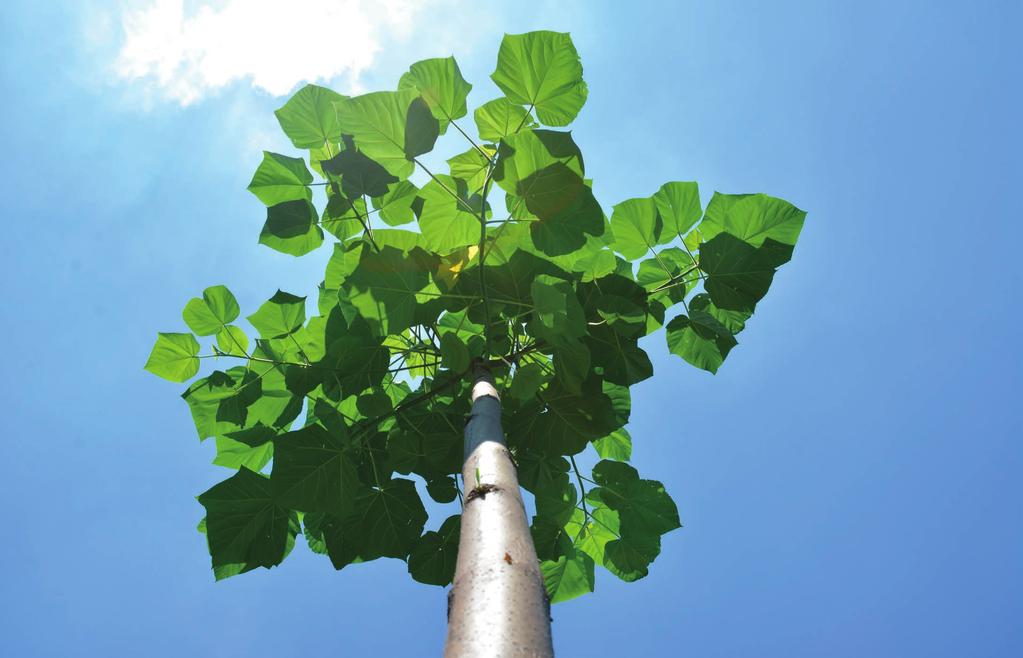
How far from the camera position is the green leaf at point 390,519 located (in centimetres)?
238

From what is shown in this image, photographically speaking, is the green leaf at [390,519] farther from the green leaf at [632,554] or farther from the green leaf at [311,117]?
the green leaf at [311,117]

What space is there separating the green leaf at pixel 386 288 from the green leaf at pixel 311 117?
1.84 feet

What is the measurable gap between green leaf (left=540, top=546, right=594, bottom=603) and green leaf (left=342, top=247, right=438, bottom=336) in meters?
1.46

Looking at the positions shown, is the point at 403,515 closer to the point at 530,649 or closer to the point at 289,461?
the point at 289,461

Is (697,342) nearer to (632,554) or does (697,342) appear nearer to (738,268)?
(738,268)

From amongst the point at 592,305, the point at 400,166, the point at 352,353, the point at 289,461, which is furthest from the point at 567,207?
the point at 289,461

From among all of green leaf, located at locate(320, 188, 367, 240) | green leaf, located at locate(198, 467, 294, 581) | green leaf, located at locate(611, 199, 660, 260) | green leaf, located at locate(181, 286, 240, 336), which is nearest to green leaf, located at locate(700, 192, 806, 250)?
green leaf, located at locate(611, 199, 660, 260)

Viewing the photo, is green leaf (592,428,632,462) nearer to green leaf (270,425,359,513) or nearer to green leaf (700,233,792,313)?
green leaf (700,233,792,313)

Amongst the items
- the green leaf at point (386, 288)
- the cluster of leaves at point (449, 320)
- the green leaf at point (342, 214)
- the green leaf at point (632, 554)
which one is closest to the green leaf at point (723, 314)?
the cluster of leaves at point (449, 320)

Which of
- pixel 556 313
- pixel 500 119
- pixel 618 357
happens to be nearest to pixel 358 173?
pixel 500 119

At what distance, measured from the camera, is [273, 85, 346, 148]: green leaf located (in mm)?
2254

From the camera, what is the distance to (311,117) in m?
2.30

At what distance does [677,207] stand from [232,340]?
2.12 meters

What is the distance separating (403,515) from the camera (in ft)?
7.92
